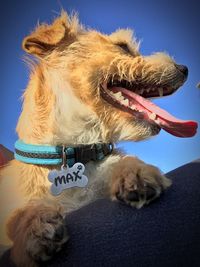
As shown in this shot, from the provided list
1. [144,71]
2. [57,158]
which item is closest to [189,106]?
[144,71]

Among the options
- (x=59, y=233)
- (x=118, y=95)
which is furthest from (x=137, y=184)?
(x=118, y=95)

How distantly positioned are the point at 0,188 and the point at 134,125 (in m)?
0.37

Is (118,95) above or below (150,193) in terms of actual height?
above

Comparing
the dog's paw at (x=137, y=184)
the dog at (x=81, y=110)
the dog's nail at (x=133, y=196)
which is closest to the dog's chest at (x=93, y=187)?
the dog at (x=81, y=110)

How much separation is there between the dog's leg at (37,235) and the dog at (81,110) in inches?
4.9

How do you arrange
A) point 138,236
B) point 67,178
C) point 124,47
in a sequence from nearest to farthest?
point 138,236 → point 67,178 → point 124,47

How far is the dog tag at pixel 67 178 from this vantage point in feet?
3.41

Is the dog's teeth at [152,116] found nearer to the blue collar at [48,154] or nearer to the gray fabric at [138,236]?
the blue collar at [48,154]

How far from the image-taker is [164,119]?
106 centimetres

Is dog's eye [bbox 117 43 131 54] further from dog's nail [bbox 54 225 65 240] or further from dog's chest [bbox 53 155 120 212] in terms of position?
dog's nail [bbox 54 225 65 240]

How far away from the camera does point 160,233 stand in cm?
79

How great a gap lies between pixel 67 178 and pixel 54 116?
0.17 meters

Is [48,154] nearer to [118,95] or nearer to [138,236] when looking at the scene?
[118,95]

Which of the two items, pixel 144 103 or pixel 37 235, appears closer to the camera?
pixel 37 235
